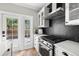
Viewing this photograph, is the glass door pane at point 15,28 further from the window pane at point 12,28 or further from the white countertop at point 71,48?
the white countertop at point 71,48

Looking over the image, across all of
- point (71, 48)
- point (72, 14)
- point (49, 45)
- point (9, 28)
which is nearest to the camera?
point (71, 48)

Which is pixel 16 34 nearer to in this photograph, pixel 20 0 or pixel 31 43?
pixel 31 43

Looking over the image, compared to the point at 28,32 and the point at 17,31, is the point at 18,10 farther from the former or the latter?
the point at 28,32

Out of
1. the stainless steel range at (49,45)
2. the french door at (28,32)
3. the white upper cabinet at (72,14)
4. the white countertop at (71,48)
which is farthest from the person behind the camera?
the french door at (28,32)

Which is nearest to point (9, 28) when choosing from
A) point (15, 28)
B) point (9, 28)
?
point (9, 28)

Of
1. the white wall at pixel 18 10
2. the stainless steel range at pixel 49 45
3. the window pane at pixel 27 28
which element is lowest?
the stainless steel range at pixel 49 45

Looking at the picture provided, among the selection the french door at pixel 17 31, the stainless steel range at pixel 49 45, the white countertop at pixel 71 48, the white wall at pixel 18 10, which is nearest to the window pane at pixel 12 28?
the french door at pixel 17 31

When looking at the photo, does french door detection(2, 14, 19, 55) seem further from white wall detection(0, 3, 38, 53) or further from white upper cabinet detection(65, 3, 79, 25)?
white upper cabinet detection(65, 3, 79, 25)

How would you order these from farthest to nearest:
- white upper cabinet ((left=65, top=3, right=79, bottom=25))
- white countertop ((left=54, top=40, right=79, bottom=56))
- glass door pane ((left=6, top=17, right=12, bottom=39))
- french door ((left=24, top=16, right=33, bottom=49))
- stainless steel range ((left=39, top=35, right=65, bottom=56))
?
french door ((left=24, top=16, right=33, bottom=49)) → glass door pane ((left=6, top=17, right=12, bottom=39)) → stainless steel range ((left=39, top=35, right=65, bottom=56)) → white upper cabinet ((left=65, top=3, right=79, bottom=25)) → white countertop ((left=54, top=40, right=79, bottom=56))

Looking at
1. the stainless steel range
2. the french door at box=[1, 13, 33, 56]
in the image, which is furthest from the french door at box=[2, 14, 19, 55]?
the stainless steel range

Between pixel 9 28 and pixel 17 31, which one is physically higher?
pixel 9 28

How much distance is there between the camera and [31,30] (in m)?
3.73

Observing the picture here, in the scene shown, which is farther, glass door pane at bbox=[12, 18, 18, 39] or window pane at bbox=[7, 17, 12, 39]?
glass door pane at bbox=[12, 18, 18, 39]

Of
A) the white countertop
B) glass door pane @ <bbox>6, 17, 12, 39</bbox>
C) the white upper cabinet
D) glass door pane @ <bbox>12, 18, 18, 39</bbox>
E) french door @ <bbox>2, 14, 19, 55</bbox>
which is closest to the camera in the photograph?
the white countertop
